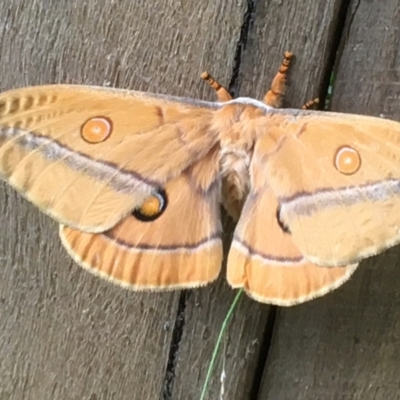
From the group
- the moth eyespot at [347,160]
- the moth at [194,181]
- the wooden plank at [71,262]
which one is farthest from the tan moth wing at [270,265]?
the wooden plank at [71,262]

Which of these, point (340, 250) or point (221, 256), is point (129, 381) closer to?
point (221, 256)

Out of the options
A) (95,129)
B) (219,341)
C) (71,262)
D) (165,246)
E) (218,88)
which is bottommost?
(219,341)

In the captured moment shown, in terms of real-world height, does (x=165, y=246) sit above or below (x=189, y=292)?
above

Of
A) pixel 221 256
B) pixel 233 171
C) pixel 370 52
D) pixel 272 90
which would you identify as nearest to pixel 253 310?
pixel 221 256

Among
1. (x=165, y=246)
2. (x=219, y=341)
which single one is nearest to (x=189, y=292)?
(x=219, y=341)

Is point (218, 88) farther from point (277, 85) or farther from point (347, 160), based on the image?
point (347, 160)
